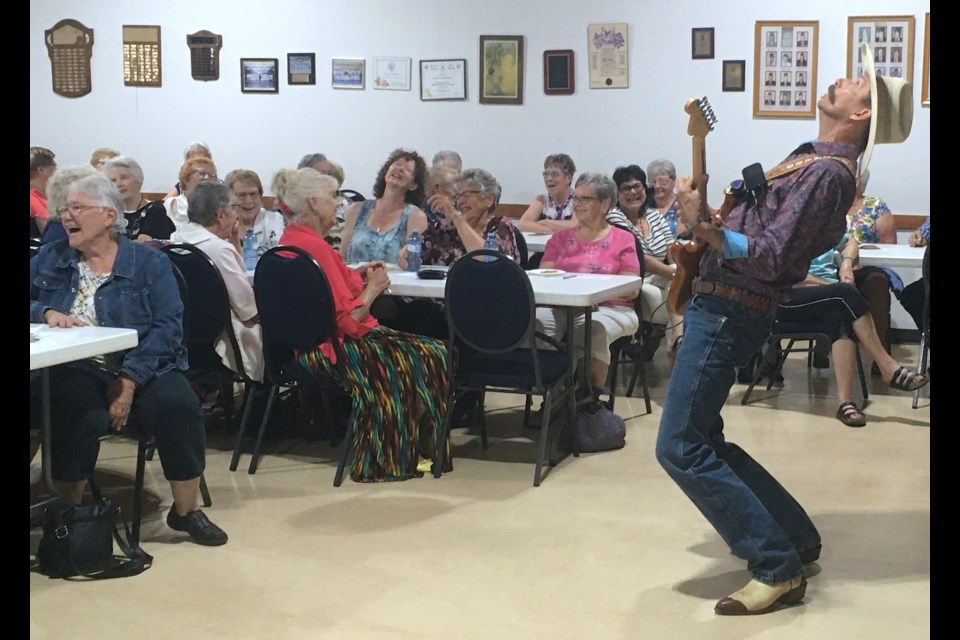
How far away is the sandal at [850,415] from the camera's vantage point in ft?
17.0

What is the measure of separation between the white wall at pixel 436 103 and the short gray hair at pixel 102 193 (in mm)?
4856

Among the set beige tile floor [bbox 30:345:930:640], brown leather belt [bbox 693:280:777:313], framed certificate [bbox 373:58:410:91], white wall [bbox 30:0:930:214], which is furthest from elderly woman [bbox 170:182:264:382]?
framed certificate [bbox 373:58:410:91]

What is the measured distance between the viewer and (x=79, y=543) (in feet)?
10.9

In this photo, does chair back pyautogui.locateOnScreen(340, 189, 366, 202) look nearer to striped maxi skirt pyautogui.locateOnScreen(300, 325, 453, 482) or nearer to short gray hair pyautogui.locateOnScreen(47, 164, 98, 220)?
striped maxi skirt pyautogui.locateOnScreen(300, 325, 453, 482)

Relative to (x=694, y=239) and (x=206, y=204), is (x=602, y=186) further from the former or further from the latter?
(x=694, y=239)

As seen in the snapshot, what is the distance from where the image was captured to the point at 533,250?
6.76 m

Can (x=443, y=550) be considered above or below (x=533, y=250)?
below

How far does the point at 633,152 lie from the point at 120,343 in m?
5.35

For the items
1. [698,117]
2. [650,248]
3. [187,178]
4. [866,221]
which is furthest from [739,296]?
[187,178]

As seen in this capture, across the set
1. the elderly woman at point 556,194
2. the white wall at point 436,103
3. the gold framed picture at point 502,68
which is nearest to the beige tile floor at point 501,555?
the elderly woman at point 556,194

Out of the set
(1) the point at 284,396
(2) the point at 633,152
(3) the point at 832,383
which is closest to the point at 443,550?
(1) the point at 284,396

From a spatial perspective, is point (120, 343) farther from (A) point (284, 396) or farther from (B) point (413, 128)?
(B) point (413, 128)

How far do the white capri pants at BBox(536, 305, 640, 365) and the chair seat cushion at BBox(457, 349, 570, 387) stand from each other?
0.86ft

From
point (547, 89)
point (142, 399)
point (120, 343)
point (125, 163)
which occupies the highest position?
point (547, 89)
